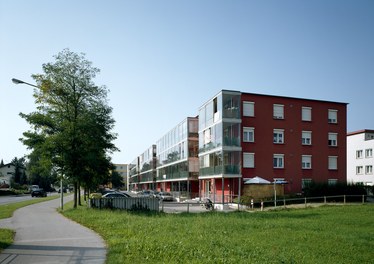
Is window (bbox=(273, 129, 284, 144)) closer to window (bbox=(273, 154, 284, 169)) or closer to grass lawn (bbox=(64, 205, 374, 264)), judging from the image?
window (bbox=(273, 154, 284, 169))

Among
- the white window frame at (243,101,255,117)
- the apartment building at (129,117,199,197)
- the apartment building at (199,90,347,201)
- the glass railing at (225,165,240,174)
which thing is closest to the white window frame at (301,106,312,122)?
the apartment building at (199,90,347,201)

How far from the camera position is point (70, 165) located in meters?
26.8

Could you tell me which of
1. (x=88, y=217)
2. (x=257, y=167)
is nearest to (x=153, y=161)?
(x=257, y=167)

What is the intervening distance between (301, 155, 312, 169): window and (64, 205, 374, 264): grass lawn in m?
24.9

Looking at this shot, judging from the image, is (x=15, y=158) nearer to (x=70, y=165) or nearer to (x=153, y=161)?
(x=153, y=161)

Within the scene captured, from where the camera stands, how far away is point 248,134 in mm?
40812

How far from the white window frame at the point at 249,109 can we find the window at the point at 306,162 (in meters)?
7.66

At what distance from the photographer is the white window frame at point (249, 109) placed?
40791mm

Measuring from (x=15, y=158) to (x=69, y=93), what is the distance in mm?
157203

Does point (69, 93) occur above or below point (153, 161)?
above

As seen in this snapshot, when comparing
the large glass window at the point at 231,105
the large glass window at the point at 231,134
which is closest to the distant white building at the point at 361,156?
the large glass window at the point at 231,134

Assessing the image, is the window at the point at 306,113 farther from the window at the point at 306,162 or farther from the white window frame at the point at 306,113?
the window at the point at 306,162

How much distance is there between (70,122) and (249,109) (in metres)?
20.7

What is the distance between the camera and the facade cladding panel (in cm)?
4091
